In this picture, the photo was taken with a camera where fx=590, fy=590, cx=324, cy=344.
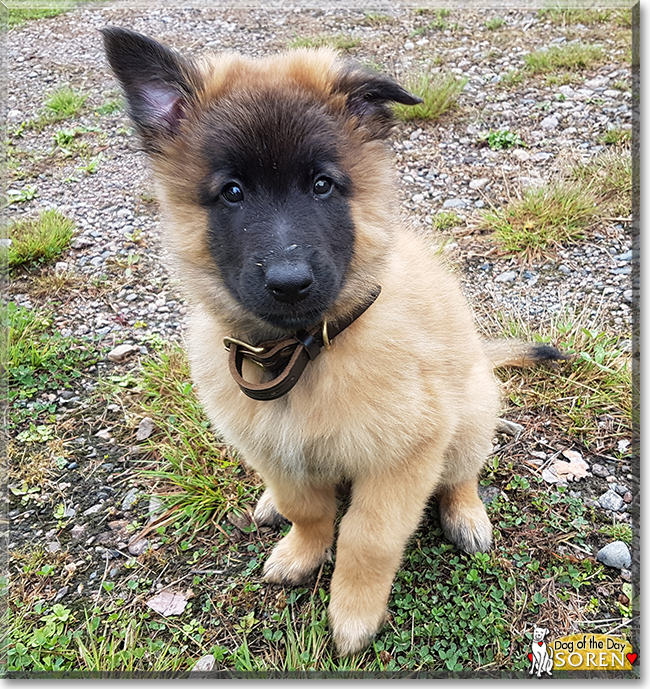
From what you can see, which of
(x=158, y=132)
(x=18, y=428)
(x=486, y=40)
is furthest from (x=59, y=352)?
(x=486, y=40)

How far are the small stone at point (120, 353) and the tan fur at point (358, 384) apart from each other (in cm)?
144

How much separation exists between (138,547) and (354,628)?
1098mm

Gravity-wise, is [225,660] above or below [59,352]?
below

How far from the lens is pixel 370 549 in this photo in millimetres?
2205

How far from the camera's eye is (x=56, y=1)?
5855 mm

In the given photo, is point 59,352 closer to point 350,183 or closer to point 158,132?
point 158,132

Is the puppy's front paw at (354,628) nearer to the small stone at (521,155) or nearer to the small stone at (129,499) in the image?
the small stone at (129,499)

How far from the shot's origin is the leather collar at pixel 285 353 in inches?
77.6

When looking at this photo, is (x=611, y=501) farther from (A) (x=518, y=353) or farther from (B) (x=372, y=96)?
(B) (x=372, y=96)

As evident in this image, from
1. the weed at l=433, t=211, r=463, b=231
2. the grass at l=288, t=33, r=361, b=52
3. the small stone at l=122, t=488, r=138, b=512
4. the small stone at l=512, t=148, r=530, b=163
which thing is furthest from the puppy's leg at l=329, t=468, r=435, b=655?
the grass at l=288, t=33, r=361, b=52

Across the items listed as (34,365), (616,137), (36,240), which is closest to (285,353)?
(34,365)

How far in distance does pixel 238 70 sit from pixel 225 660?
2231 mm

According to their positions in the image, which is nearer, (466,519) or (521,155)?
(466,519)

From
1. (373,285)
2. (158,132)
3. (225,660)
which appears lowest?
(225,660)
